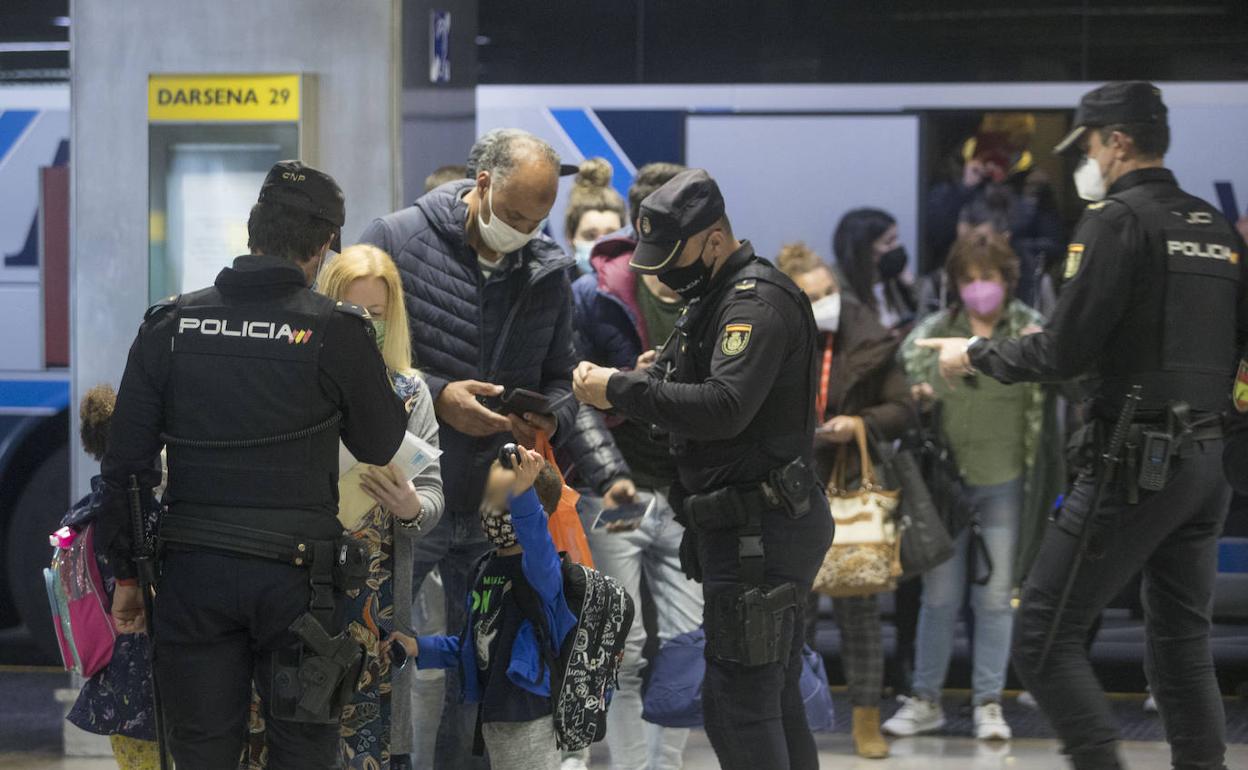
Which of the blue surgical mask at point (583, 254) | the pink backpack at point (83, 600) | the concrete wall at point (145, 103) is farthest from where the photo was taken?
the blue surgical mask at point (583, 254)

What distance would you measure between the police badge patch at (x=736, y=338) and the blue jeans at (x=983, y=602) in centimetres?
236

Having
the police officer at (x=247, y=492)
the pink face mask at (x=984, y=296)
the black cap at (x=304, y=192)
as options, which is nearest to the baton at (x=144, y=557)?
the police officer at (x=247, y=492)

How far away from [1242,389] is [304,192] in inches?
92.8

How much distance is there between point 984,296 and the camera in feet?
19.1

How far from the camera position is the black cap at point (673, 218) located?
3.81m

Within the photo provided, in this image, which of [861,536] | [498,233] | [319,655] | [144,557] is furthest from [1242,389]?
[144,557]

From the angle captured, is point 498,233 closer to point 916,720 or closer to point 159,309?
point 159,309

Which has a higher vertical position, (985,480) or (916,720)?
(985,480)

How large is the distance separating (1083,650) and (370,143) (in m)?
2.55

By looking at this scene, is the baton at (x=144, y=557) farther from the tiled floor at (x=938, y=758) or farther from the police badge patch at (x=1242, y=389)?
the police badge patch at (x=1242, y=389)

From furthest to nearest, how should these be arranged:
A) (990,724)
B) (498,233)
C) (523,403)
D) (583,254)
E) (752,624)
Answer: (990,724) < (583,254) < (498,233) < (523,403) < (752,624)

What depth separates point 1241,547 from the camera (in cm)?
603

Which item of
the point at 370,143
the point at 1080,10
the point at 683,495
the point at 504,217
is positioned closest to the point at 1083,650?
the point at 683,495

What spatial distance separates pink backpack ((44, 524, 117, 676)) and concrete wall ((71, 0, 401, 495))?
134 centimetres
